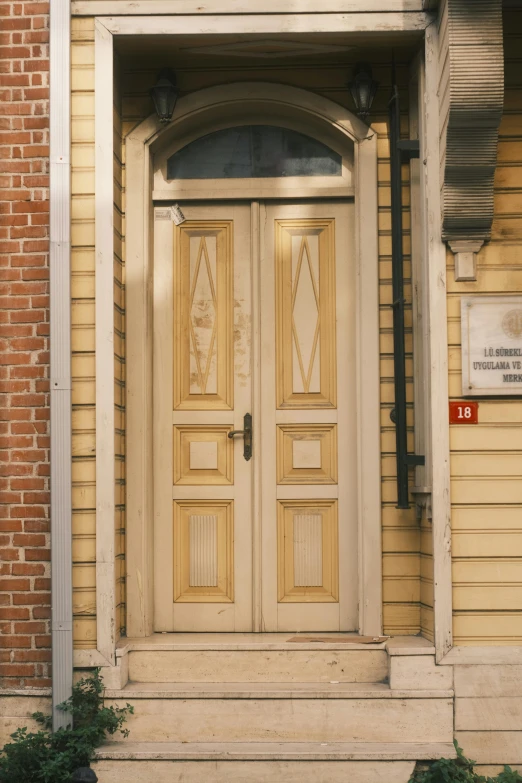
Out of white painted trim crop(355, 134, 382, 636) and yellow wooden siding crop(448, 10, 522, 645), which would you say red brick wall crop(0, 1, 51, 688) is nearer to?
white painted trim crop(355, 134, 382, 636)

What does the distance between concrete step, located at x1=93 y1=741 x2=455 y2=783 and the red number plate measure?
65.3 inches

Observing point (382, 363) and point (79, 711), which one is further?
point (382, 363)

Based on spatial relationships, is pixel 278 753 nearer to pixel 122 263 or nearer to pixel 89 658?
pixel 89 658

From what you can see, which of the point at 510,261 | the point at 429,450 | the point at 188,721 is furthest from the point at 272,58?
the point at 188,721

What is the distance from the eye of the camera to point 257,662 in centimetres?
509

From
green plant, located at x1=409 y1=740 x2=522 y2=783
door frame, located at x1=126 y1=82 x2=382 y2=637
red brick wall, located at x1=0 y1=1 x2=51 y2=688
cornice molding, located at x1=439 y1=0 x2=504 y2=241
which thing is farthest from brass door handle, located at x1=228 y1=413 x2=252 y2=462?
green plant, located at x1=409 y1=740 x2=522 y2=783

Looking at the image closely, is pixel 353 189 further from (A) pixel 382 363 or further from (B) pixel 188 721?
Result: (B) pixel 188 721

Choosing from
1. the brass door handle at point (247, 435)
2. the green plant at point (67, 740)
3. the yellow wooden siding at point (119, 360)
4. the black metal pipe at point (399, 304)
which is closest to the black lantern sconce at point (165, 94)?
the yellow wooden siding at point (119, 360)

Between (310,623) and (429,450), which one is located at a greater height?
(429,450)

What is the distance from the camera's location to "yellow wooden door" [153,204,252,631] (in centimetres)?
559

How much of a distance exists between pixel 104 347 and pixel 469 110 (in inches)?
87.5

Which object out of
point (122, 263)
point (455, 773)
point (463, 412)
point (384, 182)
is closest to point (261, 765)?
point (455, 773)

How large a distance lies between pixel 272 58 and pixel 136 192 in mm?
1104

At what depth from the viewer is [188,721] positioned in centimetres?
488
